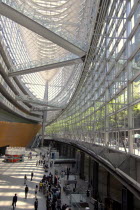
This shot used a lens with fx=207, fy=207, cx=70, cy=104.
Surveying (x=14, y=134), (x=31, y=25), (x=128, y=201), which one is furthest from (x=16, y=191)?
(x=14, y=134)

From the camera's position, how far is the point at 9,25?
23.7 metres

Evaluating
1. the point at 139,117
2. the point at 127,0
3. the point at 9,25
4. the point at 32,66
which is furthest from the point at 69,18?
the point at 139,117

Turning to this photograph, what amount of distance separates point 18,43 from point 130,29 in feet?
76.2

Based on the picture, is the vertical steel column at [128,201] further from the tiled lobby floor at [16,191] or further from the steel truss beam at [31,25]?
the steel truss beam at [31,25]

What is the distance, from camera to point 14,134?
1519 inches

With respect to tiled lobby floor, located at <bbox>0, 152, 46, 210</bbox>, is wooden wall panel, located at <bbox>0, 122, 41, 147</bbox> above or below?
above

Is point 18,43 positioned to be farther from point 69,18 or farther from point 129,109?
point 129,109

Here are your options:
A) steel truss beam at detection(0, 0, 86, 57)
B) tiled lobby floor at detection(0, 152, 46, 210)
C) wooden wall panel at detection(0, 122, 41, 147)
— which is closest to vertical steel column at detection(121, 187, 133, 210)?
tiled lobby floor at detection(0, 152, 46, 210)

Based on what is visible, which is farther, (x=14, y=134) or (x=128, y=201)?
(x=14, y=134)

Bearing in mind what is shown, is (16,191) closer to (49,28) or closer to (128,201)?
(128,201)

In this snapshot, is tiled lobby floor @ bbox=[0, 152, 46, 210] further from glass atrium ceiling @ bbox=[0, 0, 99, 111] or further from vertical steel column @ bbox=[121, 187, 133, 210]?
glass atrium ceiling @ bbox=[0, 0, 99, 111]

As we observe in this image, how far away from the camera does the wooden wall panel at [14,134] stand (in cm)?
3209

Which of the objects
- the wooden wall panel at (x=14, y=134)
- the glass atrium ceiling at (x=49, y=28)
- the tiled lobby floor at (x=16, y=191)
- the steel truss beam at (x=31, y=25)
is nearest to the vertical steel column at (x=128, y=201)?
the tiled lobby floor at (x=16, y=191)

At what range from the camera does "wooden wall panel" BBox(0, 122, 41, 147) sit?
3209cm
